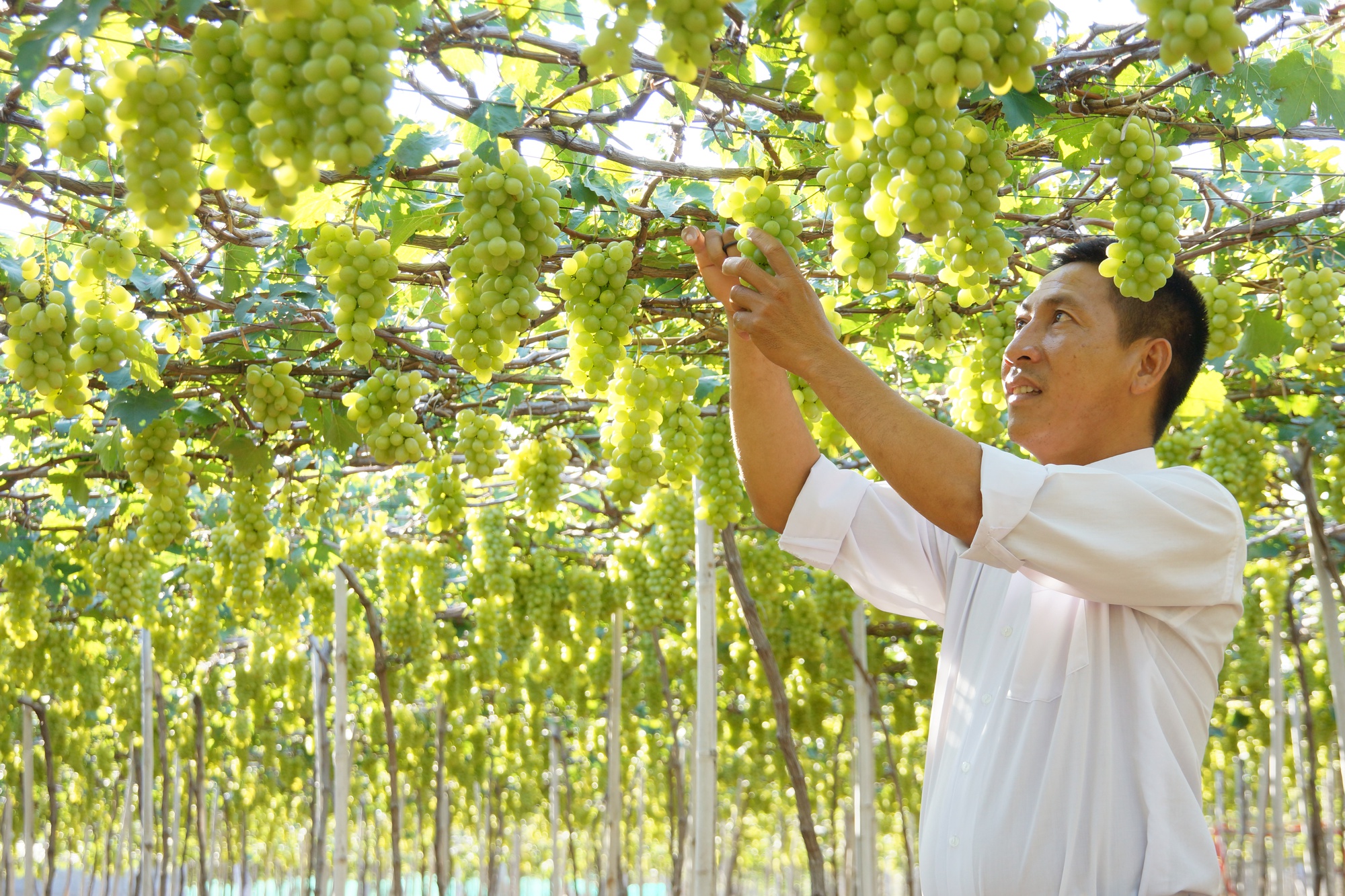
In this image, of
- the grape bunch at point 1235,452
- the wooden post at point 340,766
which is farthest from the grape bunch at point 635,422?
the wooden post at point 340,766

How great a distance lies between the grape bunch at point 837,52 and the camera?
1153mm

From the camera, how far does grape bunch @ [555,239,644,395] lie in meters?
2.38

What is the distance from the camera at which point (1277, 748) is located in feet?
24.5

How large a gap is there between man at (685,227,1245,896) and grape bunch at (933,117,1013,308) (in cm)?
23

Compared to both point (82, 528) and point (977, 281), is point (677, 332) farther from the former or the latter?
point (82, 528)

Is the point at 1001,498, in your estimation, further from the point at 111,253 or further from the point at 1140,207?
the point at 111,253

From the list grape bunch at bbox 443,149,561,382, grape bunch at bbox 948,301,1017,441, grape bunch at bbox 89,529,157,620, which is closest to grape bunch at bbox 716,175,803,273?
grape bunch at bbox 443,149,561,382

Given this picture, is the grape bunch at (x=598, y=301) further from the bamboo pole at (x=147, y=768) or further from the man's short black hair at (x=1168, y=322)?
the bamboo pole at (x=147, y=768)

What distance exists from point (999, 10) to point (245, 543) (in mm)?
4447

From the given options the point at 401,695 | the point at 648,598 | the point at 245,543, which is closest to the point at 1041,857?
the point at 245,543

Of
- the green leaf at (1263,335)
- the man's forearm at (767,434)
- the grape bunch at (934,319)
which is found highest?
the green leaf at (1263,335)

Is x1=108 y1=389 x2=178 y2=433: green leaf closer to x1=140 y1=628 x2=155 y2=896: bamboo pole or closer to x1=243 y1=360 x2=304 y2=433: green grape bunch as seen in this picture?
x1=243 y1=360 x2=304 y2=433: green grape bunch

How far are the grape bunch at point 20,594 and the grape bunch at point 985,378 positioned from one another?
5613 mm

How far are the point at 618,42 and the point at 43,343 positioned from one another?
193 centimetres
